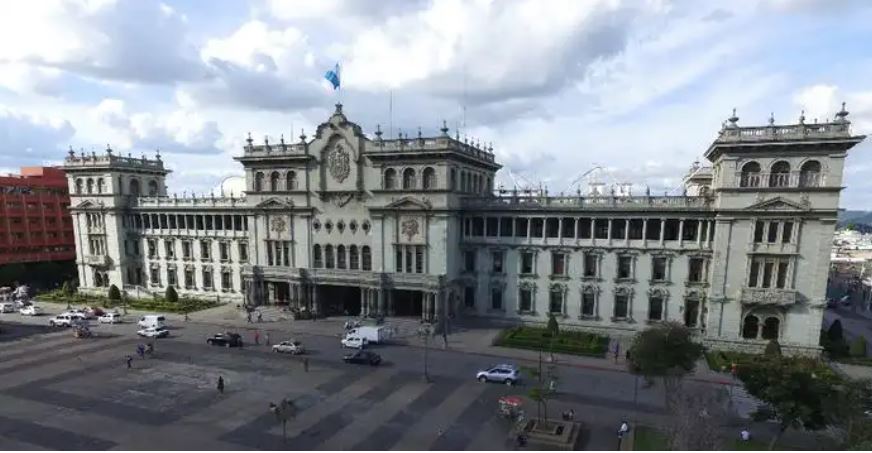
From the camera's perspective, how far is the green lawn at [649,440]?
31.9 m

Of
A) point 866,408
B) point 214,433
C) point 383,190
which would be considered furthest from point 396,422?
point 383,190

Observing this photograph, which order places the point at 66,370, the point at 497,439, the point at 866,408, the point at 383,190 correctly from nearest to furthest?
the point at 866,408 → the point at 497,439 → the point at 66,370 → the point at 383,190

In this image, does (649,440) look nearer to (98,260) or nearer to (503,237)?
(503,237)

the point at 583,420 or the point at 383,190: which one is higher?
the point at 383,190

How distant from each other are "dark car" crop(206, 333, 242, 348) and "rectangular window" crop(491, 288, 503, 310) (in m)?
31.9

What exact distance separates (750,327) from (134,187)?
95520 mm

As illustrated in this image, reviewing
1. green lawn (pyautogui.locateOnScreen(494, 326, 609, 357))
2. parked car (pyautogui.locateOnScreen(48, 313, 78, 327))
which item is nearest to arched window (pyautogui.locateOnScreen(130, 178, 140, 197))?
parked car (pyautogui.locateOnScreen(48, 313, 78, 327))

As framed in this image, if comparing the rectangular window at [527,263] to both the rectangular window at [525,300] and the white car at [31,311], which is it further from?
the white car at [31,311]

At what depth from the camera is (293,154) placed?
224 ft

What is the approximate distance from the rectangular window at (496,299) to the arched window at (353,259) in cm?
1901

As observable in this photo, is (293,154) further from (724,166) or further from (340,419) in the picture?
(724,166)

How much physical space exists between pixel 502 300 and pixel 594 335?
505 inches

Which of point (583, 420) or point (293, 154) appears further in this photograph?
point (293, 154)

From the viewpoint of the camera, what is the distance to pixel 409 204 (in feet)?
208
